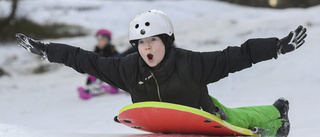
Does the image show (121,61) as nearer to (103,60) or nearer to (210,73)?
(103,60)

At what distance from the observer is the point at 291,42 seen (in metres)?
2.65

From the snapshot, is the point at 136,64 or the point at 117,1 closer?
the point at 136,64

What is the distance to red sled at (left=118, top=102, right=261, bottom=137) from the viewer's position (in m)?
2.36

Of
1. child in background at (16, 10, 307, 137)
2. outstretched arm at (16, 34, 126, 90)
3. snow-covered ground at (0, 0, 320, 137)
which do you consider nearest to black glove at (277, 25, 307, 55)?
child in background at (16, 10, 307, 137)

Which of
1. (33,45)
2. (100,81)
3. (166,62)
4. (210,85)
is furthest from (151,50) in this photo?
(210,85)

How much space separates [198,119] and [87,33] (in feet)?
55.0

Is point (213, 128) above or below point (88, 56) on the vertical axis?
below

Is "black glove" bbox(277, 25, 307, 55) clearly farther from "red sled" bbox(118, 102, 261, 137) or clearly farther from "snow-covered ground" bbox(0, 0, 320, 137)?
"snow-covered ground" bbox(0, 0, 320, 137)

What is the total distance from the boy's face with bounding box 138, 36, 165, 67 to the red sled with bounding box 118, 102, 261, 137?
1.53 feet

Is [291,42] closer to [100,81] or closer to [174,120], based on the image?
[174,120]

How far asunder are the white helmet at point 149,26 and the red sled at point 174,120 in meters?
0.63

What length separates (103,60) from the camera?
2.98 metres

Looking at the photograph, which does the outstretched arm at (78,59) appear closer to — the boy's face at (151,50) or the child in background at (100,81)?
the boy's face at (151,50)

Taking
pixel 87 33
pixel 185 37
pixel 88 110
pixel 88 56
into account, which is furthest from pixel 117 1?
pixel 88 56
